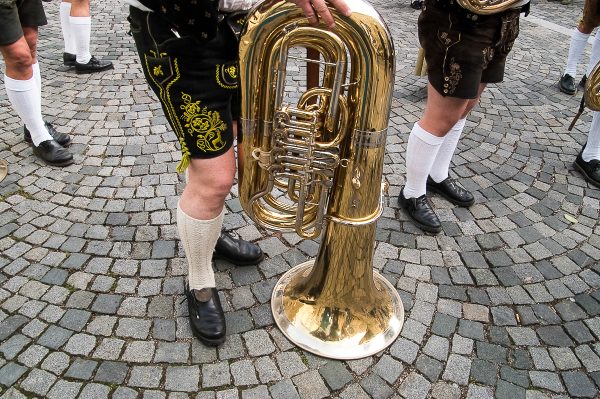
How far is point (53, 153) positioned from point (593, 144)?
434 centimetres

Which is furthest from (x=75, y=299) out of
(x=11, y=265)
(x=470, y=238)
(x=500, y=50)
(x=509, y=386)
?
(x=500, y=50)

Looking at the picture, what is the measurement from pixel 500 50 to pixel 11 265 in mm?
3067

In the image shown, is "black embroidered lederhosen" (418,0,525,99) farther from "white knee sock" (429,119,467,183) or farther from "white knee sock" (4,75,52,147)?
"white knee sock" (4,75,52,147)

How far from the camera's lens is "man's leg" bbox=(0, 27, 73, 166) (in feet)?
10.9

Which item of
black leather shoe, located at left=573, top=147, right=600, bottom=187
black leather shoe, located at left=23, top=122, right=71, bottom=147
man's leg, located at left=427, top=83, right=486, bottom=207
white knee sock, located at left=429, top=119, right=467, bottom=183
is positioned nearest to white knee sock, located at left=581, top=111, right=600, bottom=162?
black leather shoe, located at left=573, top=147, right=600, bottom=187

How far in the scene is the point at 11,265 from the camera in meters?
2.68

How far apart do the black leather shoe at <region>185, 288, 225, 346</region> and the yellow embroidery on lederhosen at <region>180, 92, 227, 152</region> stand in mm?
823

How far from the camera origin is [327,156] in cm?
188

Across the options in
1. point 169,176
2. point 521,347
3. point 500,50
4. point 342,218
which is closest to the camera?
point 342,218

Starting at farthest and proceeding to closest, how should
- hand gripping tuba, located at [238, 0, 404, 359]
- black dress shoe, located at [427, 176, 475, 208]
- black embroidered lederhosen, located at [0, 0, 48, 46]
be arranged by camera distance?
black dress shoe, located at [427, 176, 475, 208] → black embroidered lederhosen, located at [0, 0, 48, 46] → hand gripping tuba, located at [238, 0, 404, 359]

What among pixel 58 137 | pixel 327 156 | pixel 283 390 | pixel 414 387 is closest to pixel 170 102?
pixel 327 156

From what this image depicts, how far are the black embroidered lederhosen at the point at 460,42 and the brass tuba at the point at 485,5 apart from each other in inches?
3.2

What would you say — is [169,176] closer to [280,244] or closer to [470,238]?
[280,244]

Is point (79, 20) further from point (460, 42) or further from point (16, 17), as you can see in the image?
point (460, 42)
